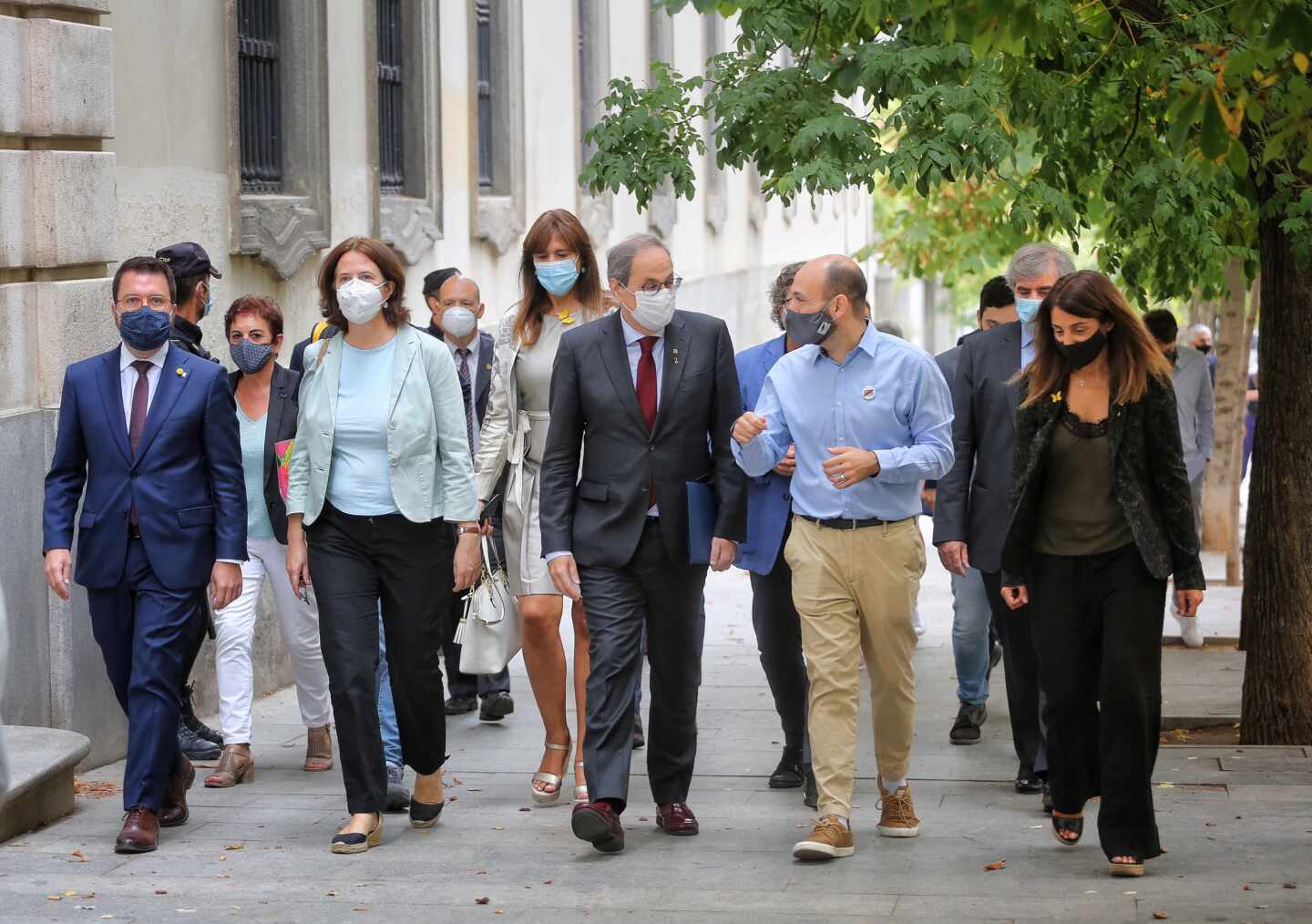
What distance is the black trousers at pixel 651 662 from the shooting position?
23.1 ft

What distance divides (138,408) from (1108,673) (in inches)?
134

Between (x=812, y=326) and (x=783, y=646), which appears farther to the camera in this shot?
(x=783, y=646)

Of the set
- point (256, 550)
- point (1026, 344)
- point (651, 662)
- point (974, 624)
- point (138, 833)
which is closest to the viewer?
point (138, 833)

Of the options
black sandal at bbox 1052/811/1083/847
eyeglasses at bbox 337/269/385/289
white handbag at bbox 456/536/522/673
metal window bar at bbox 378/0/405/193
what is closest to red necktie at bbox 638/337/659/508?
eyeglasses at bbox 337/269/385/289

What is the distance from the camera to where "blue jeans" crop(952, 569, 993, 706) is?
8953 mm

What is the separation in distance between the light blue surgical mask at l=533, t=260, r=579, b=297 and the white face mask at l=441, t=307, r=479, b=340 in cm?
174

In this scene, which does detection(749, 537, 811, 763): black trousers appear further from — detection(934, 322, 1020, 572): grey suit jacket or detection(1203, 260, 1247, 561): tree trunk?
detection(1203, 260, 1247, 561): tree trunk

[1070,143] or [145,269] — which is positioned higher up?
[1070,143]

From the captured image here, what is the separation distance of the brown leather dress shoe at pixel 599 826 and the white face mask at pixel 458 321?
3.17 metres

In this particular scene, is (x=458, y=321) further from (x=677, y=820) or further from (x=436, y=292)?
(x=677, y=820)

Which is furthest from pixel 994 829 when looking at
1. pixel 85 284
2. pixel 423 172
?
pixel 423 172

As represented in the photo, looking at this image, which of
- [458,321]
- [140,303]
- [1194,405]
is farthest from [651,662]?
[1194,405]

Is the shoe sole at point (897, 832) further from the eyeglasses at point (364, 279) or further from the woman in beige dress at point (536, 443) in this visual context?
the eyeglasses at point (364, 279)

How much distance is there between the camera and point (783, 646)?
26.2 ft
